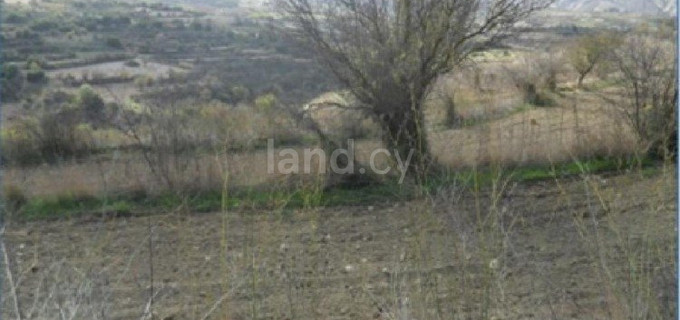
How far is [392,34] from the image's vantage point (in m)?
8.03

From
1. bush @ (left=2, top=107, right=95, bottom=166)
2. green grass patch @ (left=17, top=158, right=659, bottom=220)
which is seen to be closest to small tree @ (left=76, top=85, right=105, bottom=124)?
bush @ (left=2, top=107, right=95, bottom=166)

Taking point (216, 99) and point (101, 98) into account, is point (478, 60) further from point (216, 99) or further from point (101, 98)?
point (101, 98)

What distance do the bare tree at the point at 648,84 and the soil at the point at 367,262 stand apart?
63 centimetres

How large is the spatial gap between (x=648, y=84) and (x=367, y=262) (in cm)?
374

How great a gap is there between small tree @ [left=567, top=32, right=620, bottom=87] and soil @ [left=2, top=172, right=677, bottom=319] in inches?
75.4

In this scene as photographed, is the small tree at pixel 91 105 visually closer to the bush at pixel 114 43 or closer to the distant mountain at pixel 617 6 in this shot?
the bush at pixel 114 43

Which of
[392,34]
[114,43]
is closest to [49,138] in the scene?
[114,43]

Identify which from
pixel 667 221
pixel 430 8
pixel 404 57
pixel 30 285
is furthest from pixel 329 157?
pixel 667 221

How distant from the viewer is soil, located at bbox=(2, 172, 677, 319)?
263cm

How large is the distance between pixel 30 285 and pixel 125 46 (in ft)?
17.4

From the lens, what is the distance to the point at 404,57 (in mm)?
8000

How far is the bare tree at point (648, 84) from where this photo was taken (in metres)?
6.93

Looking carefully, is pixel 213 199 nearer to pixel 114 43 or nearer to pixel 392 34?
pixel 392 34

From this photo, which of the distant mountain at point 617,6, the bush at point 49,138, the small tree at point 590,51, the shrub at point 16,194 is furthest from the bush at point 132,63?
the small tree at point 590,51
